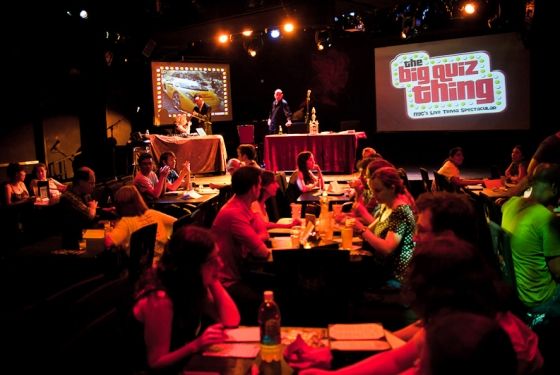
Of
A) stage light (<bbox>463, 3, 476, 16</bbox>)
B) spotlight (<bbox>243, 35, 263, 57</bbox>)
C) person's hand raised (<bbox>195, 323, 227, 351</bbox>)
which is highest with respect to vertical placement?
spotlight (<bbox>243, 35, 263, 57</bbox>)

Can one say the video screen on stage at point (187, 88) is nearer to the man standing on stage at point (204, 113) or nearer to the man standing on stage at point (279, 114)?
the man standing on stage at point (204, 113)

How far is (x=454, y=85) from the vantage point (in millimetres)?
12719

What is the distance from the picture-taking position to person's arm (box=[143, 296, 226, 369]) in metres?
2.16

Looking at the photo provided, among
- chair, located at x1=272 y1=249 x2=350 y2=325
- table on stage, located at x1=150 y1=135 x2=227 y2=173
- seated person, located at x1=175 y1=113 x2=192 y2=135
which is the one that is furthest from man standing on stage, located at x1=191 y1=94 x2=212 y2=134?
chair, located at x1=272 y1=249 x2=350 y2=325

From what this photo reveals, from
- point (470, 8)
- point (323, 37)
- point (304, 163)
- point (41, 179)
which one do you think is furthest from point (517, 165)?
point (41, 179)

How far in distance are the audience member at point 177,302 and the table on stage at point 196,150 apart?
A: 33.4 ft

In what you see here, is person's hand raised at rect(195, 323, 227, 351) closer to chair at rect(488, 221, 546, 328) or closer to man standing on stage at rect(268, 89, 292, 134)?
chair at rect(488, 221, 546, 328)

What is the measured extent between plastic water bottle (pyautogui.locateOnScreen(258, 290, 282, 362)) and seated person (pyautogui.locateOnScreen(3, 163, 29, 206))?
5801 mm

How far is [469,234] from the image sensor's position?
8.96 ft

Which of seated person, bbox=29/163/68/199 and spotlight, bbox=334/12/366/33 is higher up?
spotlight, bbox=334/12/366/33

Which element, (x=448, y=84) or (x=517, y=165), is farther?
(x=448, y=84)

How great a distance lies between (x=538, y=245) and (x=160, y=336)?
2.17 metres

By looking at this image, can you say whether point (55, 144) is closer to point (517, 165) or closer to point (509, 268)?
point (517, 165)

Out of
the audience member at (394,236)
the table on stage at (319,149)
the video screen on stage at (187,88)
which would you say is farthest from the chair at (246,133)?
the audience member at (394,236)
